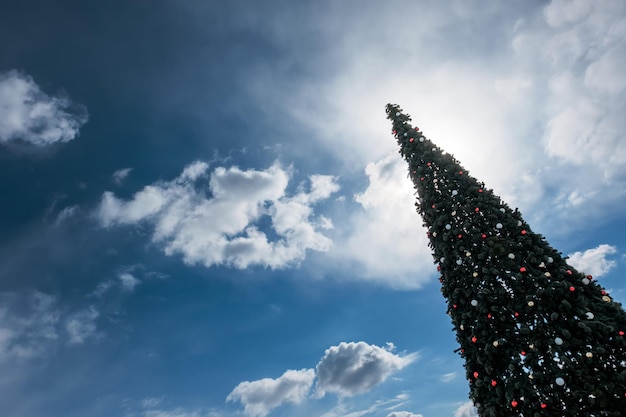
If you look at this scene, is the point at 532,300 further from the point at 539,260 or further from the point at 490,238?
the point at 490,238

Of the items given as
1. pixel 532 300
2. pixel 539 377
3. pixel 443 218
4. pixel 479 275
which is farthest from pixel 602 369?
pixel 443 218

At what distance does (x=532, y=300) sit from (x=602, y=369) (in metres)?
2.17

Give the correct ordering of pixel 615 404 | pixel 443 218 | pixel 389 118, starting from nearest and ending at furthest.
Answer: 1. pixel 615 404
2. pixel 443 218
3. pixel 389 118

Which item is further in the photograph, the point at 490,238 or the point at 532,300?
the point at 490,238

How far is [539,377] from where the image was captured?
33.2 feet

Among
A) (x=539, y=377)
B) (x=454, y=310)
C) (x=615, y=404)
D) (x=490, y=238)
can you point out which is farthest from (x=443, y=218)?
(x=615, y=404)

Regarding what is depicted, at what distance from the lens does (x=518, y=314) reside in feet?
36.1

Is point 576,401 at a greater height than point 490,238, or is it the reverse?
point 490,238

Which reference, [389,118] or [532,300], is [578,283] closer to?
[532,300]

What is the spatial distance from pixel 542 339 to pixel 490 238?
3.18 m

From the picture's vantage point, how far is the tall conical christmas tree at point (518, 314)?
9.84 meters

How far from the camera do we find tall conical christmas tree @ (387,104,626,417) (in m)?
9.84

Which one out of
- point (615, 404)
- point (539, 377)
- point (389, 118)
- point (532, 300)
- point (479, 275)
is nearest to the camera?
point (615, 404)

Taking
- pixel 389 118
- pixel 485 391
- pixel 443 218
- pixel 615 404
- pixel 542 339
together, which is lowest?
pixel 615 404
